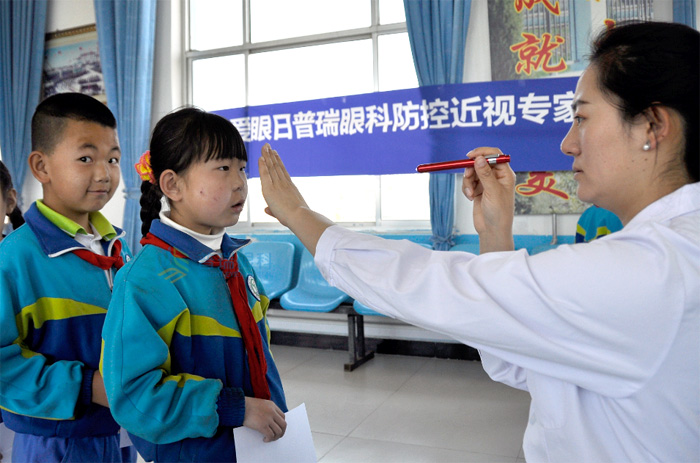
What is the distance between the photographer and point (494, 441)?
2.59 m

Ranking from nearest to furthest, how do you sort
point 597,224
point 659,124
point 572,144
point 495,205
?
point 659,124
point 572,144
point 495,205
point 597,224

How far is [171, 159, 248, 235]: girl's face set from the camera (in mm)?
1282

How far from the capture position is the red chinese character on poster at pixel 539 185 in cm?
378

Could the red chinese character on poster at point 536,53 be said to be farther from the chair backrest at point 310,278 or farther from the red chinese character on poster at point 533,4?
the chair backrest at point 310,278

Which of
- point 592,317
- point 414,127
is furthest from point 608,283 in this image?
point 414,127

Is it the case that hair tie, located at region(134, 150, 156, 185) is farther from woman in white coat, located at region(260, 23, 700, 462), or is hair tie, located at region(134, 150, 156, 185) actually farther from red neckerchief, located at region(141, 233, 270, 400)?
woman in white coat, located at region(260, 23, 700, 462)

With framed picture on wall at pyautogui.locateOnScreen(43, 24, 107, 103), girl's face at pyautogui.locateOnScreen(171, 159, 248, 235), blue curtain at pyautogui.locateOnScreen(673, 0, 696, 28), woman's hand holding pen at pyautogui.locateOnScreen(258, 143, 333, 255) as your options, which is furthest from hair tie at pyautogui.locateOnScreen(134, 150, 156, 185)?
framed picture on wall at pyautogui.locateOnScreen(43, 24, 107, 103)

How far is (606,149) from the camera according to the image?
842 millimetres

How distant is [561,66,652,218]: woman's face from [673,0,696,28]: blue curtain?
323 cm

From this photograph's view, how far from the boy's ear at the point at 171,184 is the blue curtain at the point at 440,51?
9.41 feet

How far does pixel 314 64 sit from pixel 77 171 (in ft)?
11.5

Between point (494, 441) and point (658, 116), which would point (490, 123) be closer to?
point (494, 441)

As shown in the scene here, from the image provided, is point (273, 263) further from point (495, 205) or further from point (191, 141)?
point (495, 205)

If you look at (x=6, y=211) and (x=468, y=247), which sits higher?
(x=6, y=211)
